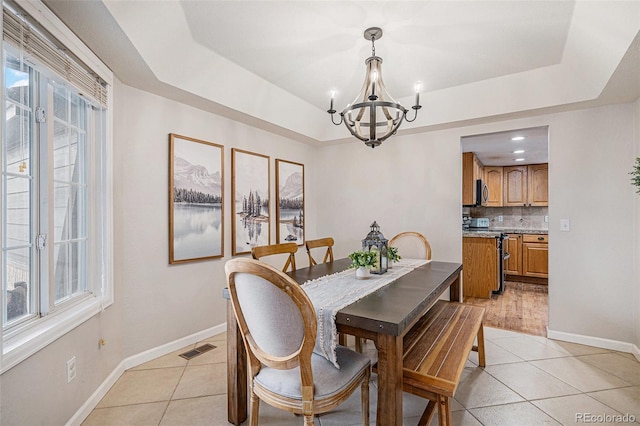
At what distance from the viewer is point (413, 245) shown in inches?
125

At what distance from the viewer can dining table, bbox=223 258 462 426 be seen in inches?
51.9

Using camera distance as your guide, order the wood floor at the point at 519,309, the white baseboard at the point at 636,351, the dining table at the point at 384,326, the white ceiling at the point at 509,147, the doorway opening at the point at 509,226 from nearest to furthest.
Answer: the dining table at the point at 384,326, the white baseboard at the point at 636,351, the wood floor at the point at 519,309, the doorway opening at the point at 509,226, the white ceiling at the point at 509,147

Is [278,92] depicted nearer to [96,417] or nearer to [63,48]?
[63,48]

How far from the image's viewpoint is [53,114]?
1.74 metres

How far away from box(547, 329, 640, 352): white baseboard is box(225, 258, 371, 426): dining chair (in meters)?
2.55

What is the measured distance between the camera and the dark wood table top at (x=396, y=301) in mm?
1338

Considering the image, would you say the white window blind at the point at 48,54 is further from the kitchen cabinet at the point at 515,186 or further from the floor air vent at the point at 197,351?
the kitchen cabinet at the point at 515,186

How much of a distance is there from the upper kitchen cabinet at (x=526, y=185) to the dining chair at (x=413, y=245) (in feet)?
14.0

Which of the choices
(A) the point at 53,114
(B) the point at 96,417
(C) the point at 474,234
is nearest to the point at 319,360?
(B) the point at 96,417

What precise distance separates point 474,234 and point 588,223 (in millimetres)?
1804

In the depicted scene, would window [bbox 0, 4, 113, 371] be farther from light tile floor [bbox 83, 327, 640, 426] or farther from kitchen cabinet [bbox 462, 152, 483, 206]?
kitchen cabinet [bbox 462, 152, 483, 206]

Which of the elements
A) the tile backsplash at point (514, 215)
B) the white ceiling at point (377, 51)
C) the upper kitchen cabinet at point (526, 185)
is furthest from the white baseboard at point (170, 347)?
the upper kitchen cabinet at point (526, 185)

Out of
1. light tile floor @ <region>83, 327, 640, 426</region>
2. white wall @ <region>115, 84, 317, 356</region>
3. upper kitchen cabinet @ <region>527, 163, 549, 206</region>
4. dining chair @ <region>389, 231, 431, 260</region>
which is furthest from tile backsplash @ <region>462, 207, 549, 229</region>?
Answer: white wall @ <region>115, 84, 317, 356</region>

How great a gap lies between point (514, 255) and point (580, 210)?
3.36m
